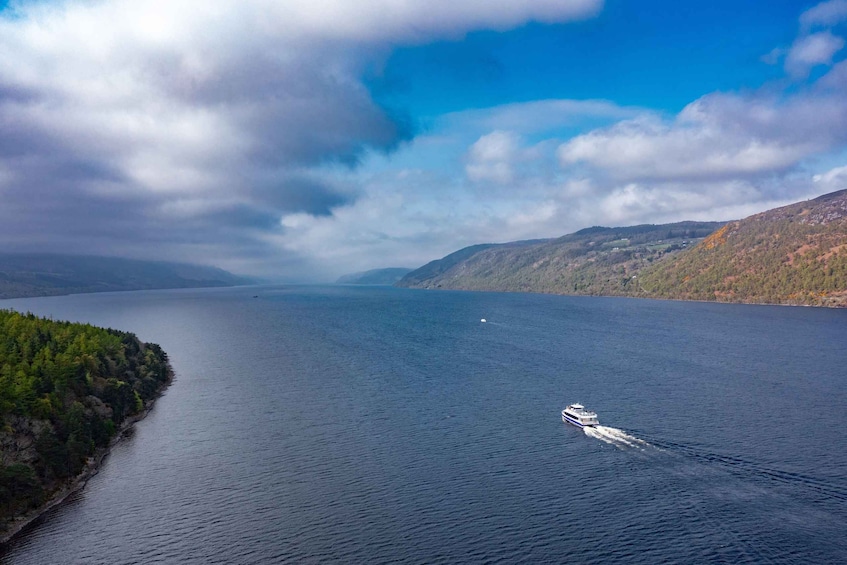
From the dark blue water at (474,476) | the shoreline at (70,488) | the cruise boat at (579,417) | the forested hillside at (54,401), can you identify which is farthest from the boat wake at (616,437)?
the forested hillside at (54,401)

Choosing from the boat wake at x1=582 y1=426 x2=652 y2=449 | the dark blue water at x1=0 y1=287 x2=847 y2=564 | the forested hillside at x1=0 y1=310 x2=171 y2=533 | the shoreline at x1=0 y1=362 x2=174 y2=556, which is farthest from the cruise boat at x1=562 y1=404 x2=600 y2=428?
the forested hillside at x1=0 y1=310 x2=171 y2=533

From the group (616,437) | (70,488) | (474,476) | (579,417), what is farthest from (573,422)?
(70,488)

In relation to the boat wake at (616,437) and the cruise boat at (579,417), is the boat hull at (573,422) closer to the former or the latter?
the cruise boat at (579,417)

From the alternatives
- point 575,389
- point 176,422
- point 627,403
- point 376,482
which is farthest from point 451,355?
point 376,482

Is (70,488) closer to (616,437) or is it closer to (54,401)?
(54,401)

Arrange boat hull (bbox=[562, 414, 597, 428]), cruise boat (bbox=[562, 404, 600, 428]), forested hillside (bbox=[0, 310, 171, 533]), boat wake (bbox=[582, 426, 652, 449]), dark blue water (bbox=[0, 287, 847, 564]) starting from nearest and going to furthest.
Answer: dark blue water (bbox=[0, 287, 847, 564]), forested hillside (bbox=[0, 310, 171, 533]), boat wake (bbox=[582, 426, 652, 449]), boat hull (bbox=[562, 414, 597, 428]), cruise boat (bbox=[562, 404, 600, 428])

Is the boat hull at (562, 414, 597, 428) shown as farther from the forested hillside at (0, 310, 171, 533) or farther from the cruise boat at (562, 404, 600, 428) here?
the forested hillside at (0, 310, 171, 533)

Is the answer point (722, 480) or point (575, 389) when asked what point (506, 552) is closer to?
point (722, 480)
